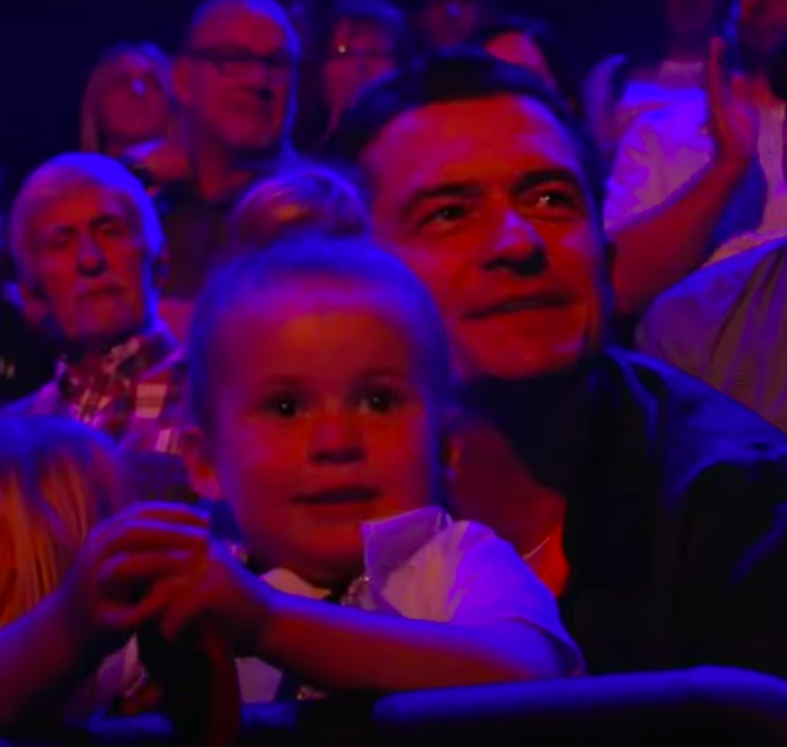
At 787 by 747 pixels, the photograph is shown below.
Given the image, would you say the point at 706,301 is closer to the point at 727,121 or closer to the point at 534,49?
the point at 727,121

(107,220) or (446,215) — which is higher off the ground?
(446,215)

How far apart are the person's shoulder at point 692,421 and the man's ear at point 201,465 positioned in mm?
358

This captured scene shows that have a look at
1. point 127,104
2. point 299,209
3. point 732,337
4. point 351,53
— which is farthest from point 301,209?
point 127,104

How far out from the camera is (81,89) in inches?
134

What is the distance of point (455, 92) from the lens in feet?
4.38

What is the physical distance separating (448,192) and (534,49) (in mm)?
1148

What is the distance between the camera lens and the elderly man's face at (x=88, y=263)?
2.22m

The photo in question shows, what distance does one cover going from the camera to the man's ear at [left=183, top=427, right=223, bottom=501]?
1172mm

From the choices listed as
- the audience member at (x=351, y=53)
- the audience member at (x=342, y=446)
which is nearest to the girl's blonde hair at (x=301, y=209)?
the audience member at (x=342, y=446)

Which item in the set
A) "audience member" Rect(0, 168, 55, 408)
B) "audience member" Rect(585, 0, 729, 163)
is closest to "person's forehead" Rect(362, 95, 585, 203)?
"audience member" Rect(0, 168, 55, 408)

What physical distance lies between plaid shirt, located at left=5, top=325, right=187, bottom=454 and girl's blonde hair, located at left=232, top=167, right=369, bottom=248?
0.40m

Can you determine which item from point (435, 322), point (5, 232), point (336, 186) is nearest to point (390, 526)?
point (435, 322)

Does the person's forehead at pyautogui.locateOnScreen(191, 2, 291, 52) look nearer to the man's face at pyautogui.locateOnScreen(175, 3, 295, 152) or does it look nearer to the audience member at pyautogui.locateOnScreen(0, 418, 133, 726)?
the man's face at pyautogui.locateOnScreen(175, 3, 295, 152)

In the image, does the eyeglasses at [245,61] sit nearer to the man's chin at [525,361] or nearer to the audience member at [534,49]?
the audience member at [534,49]
